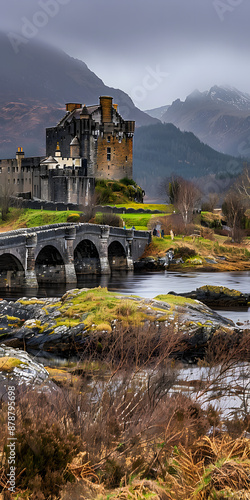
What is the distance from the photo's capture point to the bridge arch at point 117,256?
3177 inches

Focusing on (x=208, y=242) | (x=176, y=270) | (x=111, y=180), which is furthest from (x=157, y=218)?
(x=111, y=180)

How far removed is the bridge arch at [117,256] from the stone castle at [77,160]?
91.6ft

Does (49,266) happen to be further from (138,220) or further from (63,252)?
(138,220)

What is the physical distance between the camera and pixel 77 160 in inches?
4616

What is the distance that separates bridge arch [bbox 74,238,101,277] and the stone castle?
3370cm

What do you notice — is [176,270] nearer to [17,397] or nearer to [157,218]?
[157,218]

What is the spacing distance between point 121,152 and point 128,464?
11467cm

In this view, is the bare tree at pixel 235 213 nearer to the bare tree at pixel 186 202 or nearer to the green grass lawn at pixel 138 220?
the bare tree at pixel 186 202

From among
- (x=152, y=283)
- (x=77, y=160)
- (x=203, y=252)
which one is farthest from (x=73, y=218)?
(x=152, y=283)

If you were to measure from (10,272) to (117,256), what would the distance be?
2416cm

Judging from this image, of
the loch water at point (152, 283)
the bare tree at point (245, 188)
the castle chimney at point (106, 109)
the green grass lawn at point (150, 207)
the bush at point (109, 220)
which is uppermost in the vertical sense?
the castle chimney at point (106, 109)

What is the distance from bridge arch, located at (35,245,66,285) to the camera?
2584 inches

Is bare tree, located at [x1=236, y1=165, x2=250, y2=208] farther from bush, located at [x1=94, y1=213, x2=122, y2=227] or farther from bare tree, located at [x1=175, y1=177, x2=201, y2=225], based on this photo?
bush, located at [x1=94, y1=213, x2=122, y2=227]

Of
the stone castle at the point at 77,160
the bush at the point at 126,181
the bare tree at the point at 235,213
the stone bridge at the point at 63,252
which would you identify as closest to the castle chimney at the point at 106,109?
the stone castle at the point at 77,160
